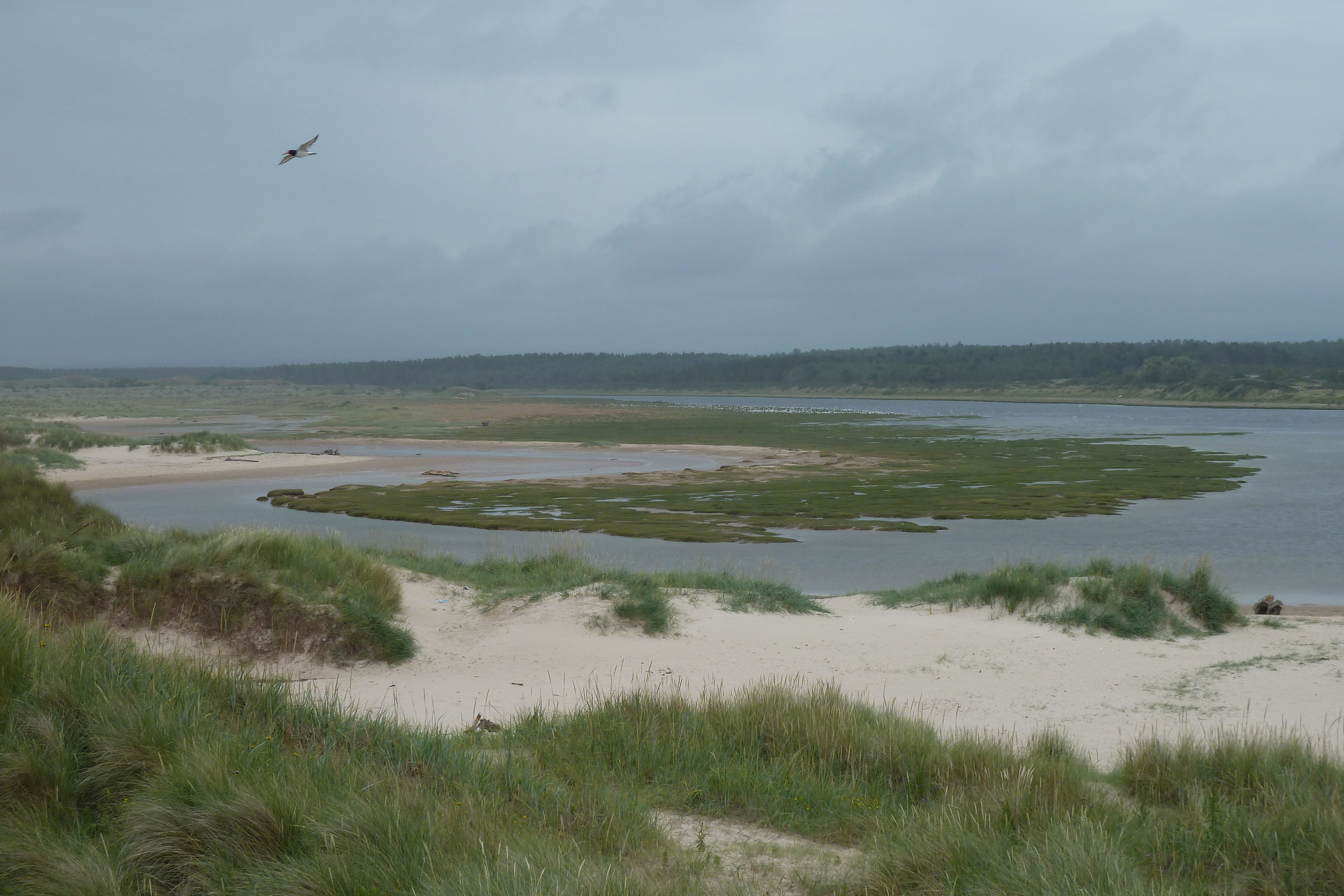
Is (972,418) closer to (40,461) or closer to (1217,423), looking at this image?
(1217,423)

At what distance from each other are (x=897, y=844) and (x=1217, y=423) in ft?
266

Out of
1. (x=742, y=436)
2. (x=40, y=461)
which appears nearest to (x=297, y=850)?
(x=40, y=461)

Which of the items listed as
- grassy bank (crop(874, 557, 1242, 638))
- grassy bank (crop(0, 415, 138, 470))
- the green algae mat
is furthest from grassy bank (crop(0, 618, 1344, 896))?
grassy bank (crop(0, 415, 138, 470))

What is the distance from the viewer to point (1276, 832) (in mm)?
4492

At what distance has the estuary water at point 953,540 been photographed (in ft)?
58.8

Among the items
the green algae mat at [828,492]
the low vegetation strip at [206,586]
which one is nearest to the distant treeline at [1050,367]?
the green algae mat at [828,492]

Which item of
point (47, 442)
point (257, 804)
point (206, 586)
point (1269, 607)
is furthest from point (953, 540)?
point (47, 442)

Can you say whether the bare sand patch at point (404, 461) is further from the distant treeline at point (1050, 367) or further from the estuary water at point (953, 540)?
the distant treeline at point (1050, 367)

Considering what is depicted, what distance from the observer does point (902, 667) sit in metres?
10.7

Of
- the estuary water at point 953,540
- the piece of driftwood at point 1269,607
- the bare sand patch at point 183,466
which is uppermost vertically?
the bare sand patch at point 183,466

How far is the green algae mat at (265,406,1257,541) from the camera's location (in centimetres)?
2509

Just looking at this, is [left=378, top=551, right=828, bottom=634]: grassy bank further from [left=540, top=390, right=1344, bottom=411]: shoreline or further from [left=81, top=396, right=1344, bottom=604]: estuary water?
[left=540, top=390, right=1344, bottom=411]: shoreline

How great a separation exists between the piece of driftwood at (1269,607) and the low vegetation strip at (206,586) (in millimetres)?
11005

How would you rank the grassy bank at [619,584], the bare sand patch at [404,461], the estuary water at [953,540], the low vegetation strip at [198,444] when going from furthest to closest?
the low vegetation strip at [198,444]
the bare sand patch at [404,461]
the estuary water at [953,540]
the grassy bank at [619,584]
